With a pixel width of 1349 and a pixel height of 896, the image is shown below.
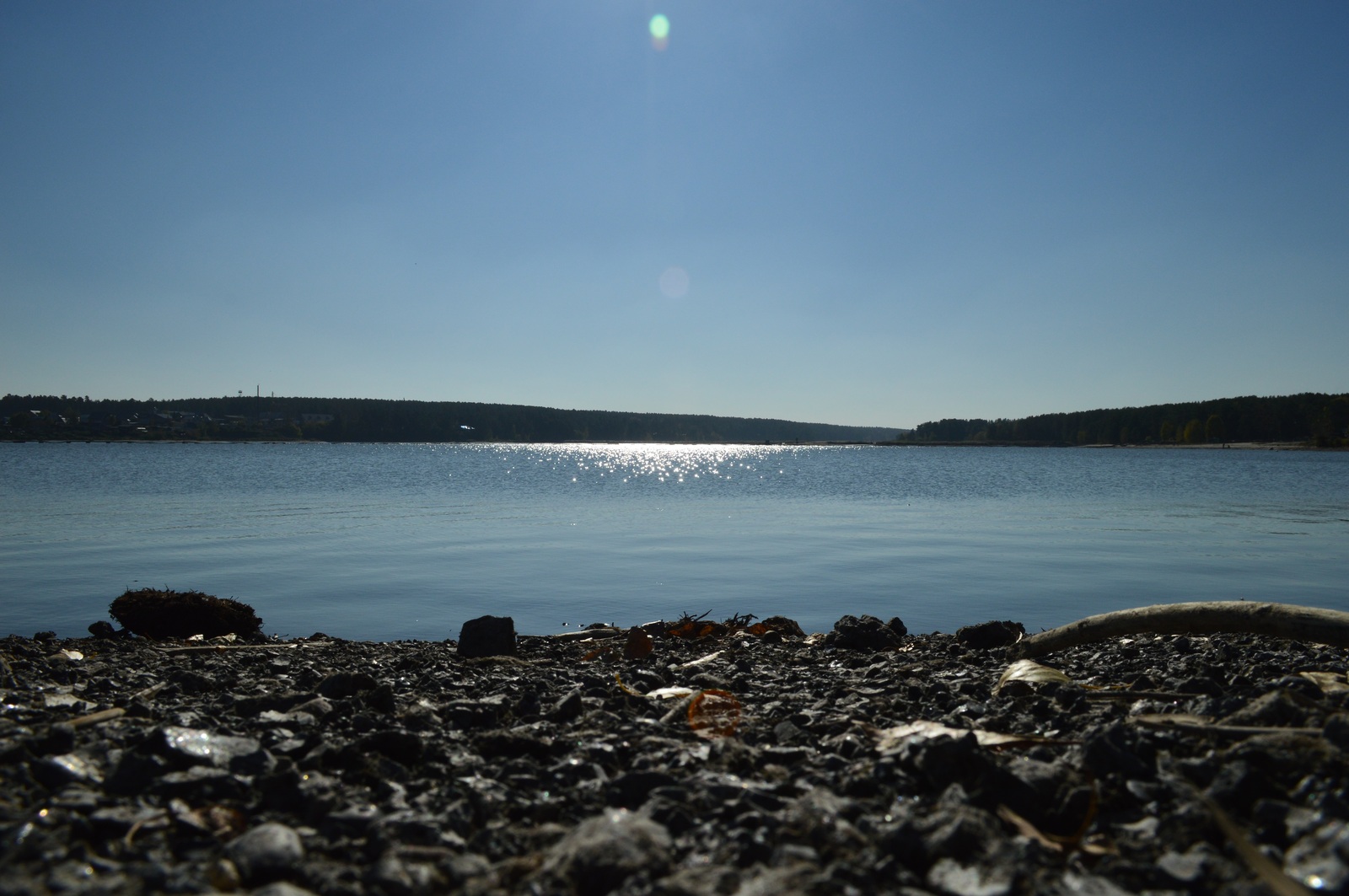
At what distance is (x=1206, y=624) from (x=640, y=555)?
1374 centimetres

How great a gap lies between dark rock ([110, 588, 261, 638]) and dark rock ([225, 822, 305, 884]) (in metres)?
8.54

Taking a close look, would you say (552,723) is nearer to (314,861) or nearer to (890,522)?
(314,861)

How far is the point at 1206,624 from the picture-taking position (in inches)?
299

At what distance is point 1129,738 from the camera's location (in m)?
4.16

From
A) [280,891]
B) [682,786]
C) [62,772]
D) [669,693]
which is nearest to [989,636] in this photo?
[669,693]

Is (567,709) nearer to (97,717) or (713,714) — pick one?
(713,714)

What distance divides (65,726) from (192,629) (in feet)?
22.9

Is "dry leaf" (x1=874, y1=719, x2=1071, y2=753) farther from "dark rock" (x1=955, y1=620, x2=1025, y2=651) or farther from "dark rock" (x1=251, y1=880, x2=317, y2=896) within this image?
"dark rock" (x1=955, y1=620, x2=1025, y2=651)

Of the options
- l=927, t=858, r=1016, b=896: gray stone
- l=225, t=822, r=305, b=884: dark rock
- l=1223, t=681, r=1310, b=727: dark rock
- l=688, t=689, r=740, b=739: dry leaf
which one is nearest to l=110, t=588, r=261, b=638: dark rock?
l=688, t=689, r=740, b=739: dry leaf

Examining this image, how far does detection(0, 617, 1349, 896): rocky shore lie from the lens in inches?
116

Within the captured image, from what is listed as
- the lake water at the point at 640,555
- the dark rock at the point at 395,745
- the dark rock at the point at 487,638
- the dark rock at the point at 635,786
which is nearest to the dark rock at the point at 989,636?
the lake water at the point at 640,555

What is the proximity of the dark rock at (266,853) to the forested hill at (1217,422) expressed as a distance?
165694mm

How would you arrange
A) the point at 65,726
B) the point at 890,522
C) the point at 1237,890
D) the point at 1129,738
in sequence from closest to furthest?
the point at 1237,890 → the point at 1129,738 → the point at 65,726 → the point at 890,522

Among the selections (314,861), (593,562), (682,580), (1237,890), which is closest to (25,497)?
(593,562)
